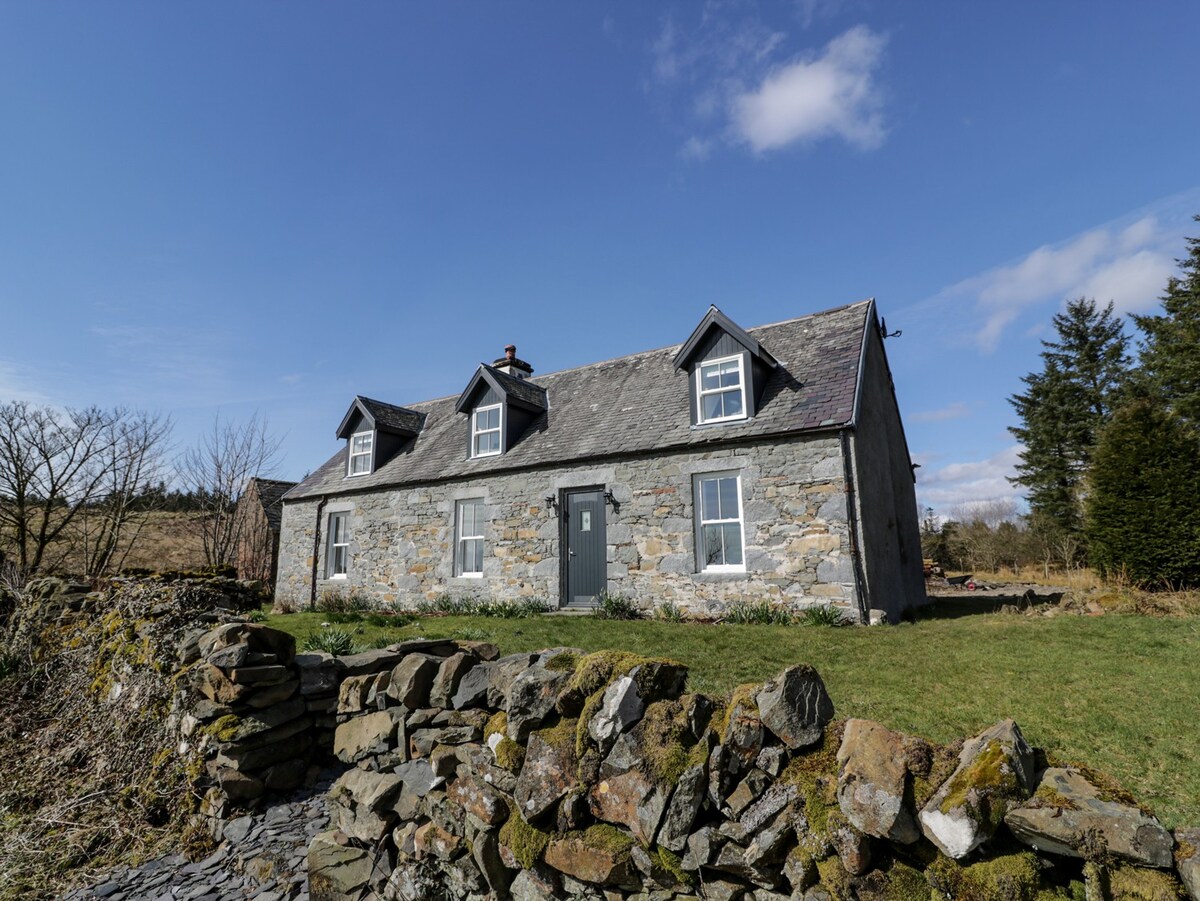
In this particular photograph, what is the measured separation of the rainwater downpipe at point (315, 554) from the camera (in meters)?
18.2

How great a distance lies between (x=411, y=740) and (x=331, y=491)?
1609 centimetres

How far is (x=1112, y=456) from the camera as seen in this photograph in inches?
544

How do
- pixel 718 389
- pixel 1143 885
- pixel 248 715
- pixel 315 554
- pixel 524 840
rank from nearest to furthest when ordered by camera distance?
pixel 1143 885, pixel 524 840, pixel 248 715, pixel 718 389, pixel 315 554

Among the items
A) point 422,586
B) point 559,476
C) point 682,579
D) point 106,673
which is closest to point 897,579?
point 682,579

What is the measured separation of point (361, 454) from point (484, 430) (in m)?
5.15

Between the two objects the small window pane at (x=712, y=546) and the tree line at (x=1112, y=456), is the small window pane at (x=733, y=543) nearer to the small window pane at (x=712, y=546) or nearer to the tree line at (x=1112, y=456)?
the small window pane at (x=712, y=546)

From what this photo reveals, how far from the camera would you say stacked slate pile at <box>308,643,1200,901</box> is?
75.3 inches

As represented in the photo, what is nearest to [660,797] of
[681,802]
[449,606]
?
[681,802]

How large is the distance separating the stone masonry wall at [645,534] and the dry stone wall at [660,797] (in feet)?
26.0

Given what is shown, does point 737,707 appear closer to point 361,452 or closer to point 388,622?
point 388,622

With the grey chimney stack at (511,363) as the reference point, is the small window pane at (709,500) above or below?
below

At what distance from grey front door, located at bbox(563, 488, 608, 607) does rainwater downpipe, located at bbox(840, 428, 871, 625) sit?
5170mm

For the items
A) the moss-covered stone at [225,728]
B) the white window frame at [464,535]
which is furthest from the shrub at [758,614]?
the moss-covered stone at [225,728]

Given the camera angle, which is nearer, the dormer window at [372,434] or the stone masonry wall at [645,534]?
the stone masonry wall at [645,534]
